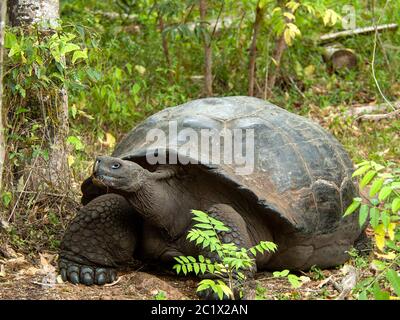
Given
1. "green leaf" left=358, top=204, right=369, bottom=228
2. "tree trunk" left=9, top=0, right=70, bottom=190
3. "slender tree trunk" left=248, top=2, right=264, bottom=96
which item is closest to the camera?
"green leaf" left=358, top=204, right=369, bottom=228

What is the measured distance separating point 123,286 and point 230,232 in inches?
27.3

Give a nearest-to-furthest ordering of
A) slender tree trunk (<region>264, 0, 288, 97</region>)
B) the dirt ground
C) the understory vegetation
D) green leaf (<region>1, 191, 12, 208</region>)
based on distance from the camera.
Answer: the dirt ground
green leaf (<region>1, 191, 12, 208</region>)
the understory vegetation
slender tree trunk (<region>264, 0, 288, 97</region>)

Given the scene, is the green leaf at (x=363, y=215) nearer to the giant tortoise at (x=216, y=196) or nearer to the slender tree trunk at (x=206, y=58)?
the giant tortoise at (x=216, y=196)

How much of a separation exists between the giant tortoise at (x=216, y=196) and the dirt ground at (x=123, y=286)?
0.36ft

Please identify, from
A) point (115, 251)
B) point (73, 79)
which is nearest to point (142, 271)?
point (115, 251)

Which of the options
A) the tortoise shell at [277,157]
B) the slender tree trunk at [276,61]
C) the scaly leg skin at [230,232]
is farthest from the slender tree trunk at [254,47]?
the scaly leg skin at [230,232]

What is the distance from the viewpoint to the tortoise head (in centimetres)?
422

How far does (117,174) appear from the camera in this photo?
14.0 ft

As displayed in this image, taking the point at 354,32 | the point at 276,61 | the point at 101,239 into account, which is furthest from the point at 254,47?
the point at 101,239

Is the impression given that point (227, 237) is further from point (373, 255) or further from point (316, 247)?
point (373, 255)

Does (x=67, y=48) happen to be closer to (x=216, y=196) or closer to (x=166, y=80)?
(x=216, y=196)

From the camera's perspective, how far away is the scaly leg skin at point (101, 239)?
469cm

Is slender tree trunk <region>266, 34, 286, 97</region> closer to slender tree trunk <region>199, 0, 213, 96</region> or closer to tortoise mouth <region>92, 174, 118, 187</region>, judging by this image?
slender tree trunk <region>199, 0, 213, 96</region>

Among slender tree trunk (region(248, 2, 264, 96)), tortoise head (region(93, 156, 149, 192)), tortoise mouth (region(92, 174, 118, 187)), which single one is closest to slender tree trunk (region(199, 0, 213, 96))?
slender tree trunk (region(248, 2, 264, 96))
